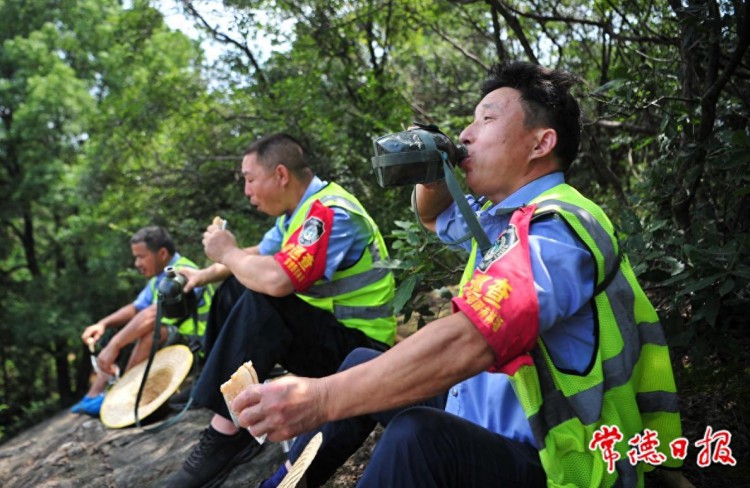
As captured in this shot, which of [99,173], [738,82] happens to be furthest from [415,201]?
[99,173]

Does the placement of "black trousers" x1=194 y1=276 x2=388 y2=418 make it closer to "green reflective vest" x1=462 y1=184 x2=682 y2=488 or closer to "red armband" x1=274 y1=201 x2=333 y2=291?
"red armband" x1=274 y1=201 x2=333 y2=291

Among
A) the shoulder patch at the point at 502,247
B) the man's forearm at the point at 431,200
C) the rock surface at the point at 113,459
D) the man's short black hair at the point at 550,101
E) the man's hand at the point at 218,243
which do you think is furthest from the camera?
the rock surface at the point at 113,459

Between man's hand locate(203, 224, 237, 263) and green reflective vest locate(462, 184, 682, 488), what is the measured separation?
1907mm

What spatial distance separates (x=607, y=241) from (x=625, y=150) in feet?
12.2

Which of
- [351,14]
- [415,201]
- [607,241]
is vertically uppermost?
[351,14]

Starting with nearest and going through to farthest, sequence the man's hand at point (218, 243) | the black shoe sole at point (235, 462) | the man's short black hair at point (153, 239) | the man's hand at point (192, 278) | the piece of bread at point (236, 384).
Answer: the piece of bread at point (236, 384) → the black shoe sole at point (235, 462) → the man's hand at point (218, 243) → the man's hand at point (192, 278) → the man's short black hair at point (153, 239)

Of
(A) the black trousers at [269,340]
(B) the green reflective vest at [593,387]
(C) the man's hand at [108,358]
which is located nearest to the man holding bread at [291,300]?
(A) the black trousers at [269,340]

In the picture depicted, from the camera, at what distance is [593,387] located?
1530 millimetres

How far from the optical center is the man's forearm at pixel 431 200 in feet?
7.65

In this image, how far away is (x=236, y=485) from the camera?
310 cm

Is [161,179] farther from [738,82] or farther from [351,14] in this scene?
[738,82]

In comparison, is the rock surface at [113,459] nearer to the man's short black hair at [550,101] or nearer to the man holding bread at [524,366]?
the man holding bread at [524,366]

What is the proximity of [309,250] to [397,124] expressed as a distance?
7.30 feet

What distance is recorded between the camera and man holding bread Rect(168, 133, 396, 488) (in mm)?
2807
